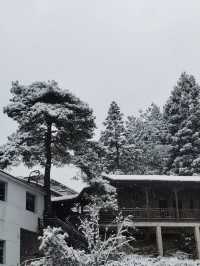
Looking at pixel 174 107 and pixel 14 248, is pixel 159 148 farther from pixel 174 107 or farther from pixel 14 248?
pixel 14 248

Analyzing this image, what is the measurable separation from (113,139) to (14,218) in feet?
83.5

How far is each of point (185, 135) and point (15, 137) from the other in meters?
25.0

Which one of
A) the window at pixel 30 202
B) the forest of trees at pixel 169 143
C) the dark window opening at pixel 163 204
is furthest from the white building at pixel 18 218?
the forest of trees at pixel 169 143

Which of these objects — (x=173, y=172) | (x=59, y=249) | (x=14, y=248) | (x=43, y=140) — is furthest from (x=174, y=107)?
(x=59, y=249)

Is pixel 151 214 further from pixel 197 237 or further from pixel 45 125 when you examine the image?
Answer: pixel 45 125

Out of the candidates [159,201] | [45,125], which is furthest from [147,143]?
[45,125]

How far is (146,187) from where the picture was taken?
36562 millimetres

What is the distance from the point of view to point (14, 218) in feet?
99.9

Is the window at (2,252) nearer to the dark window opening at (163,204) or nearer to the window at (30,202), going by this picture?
the window at (30,202)

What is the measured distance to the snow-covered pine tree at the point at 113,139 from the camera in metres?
54.3

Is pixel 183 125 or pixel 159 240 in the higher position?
pixel 183 125

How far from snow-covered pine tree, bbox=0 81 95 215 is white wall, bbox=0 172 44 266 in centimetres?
176

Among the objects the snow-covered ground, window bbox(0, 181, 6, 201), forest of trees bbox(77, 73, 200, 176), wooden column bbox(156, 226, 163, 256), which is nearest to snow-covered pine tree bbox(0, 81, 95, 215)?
window bbox(0, 181, 6, 201)

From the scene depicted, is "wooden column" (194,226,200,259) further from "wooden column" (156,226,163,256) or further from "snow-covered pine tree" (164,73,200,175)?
"snow-covered pine tree" (164,73,200,175)
